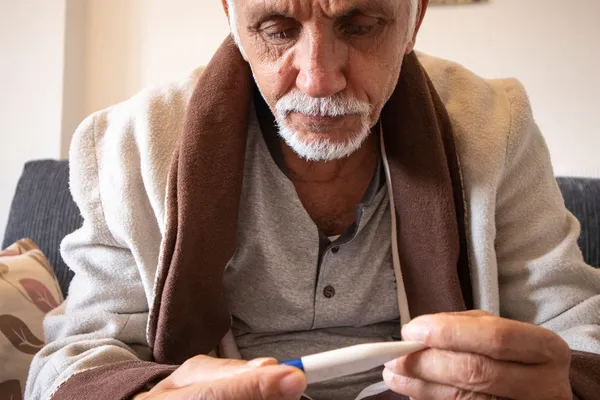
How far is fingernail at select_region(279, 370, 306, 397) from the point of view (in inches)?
Answer: 19.6

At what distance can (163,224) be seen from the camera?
32.9 inches

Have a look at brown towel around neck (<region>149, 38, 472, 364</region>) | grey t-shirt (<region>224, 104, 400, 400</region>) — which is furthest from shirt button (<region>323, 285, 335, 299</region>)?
brown towel around neck (<region>149, 38, 472, 364</region>)

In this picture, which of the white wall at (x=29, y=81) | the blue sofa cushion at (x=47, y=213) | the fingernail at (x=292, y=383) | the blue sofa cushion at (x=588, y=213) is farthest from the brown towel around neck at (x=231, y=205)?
the white wall at (x=29, y=81)

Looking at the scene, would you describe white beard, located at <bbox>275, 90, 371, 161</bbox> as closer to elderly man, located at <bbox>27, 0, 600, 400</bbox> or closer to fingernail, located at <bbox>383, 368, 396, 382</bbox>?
elderly man, located at <bbox>27, 0, 600, 400</bbox>

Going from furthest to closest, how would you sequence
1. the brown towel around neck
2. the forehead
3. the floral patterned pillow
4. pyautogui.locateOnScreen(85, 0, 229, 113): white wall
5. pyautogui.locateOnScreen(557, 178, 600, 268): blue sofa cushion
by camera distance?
pyautogui.locateOnScreen(85, 0, 229, 113): white wall
pyautogui.locateOnScreen(557, 178, 600, 268): blue sofa cushion
the floral patterned pillow
the brown towel around neck
the forehead

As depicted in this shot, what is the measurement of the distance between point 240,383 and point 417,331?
185mm

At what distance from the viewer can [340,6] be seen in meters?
0.69

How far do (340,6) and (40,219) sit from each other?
3.54 feet

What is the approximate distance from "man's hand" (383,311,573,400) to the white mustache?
0.97ft

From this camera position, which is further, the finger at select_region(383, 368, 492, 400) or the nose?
the nose

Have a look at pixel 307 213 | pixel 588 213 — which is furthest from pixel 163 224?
pixel 588 213

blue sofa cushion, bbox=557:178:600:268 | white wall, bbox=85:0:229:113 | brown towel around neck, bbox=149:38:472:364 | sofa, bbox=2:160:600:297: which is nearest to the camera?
brown towel around neck, bbox=149:38:472:364

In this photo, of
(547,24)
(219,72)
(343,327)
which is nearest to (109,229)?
(219,72)

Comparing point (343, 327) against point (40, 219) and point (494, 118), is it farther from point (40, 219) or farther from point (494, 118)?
point (40, 219)
